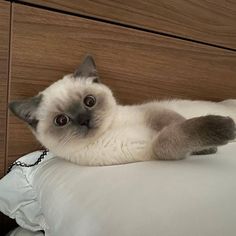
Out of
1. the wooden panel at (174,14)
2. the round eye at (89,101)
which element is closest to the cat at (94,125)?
the round eye at (89,101)

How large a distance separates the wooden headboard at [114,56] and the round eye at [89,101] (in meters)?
0.18

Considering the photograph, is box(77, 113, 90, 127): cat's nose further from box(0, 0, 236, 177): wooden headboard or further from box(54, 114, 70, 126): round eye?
box(0, 0, 236, 177): wooden headboard

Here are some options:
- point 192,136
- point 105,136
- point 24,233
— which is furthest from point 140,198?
point 24,233

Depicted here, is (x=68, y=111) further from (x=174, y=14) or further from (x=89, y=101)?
(x=174, y=14)

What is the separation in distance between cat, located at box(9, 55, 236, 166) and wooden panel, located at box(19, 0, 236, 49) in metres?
0.23

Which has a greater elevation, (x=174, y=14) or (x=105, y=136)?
(x=174, y=14)

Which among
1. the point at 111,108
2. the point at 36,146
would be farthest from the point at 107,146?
the point at 36,146

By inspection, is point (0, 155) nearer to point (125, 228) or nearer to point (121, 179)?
point (121, 179)

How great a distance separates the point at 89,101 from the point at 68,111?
81 mm

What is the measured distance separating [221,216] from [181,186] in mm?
119

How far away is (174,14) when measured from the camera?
1.47 meters

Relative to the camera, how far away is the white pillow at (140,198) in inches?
24.9

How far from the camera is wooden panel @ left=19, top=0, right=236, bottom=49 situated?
1.25 m

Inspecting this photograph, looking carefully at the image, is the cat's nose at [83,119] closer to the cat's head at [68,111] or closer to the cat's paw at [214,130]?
the cat's head at [68,111]
